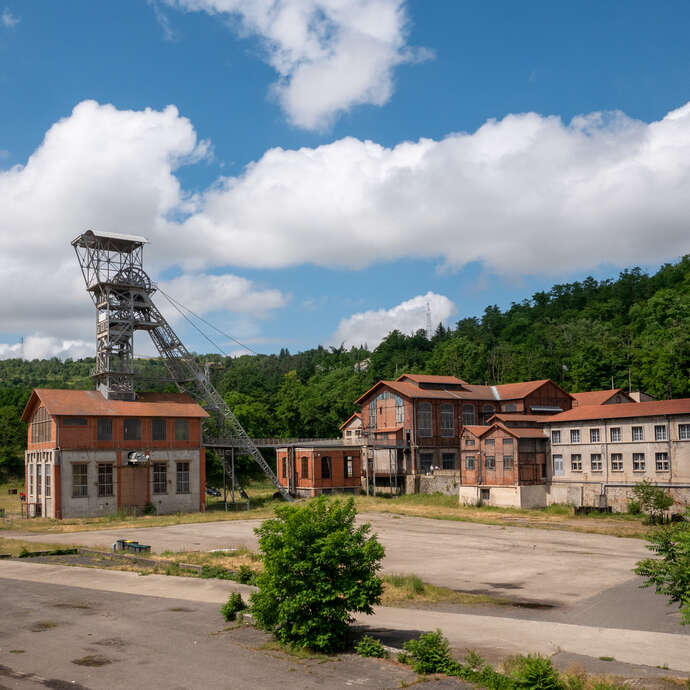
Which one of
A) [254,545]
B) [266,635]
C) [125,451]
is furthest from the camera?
[125,451]

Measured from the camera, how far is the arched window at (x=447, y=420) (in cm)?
7619

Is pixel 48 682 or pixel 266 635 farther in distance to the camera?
pixel 266 635

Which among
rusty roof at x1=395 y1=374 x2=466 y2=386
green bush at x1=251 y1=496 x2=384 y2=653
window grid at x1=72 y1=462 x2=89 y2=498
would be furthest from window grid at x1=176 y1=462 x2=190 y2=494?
green bush at x1=251 y1=496 x2=384 y2=653

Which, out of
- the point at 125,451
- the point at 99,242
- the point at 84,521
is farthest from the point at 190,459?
the point at 99,242

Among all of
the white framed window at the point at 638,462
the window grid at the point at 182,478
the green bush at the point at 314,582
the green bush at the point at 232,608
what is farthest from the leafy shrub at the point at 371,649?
the window grid at the point at 182,478

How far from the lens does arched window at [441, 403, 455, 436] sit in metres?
76.2

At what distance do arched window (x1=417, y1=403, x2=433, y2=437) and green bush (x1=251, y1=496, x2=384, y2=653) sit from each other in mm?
57370

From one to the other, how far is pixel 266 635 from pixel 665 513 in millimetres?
41066

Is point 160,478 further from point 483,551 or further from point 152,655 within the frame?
point 152,655

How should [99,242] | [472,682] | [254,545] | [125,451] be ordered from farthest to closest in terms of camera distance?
[99,242] → [125,451] → [254,545] → [472,682]

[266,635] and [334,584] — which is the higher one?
[334,584]

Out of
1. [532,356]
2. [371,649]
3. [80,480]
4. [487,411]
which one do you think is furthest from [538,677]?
[532,356]

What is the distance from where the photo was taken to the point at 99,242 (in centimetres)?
6669

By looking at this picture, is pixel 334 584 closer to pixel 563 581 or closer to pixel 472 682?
pixel 472 682
